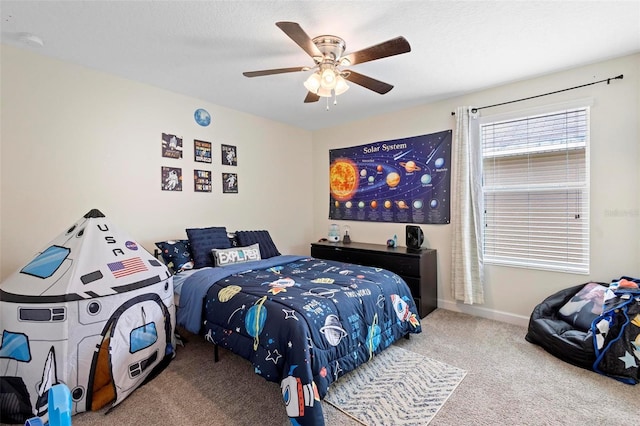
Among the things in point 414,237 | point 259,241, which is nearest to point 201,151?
point 259,241

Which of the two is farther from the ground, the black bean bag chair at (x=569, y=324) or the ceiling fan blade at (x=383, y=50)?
the ceiling fan blade at (x=383, y=50)

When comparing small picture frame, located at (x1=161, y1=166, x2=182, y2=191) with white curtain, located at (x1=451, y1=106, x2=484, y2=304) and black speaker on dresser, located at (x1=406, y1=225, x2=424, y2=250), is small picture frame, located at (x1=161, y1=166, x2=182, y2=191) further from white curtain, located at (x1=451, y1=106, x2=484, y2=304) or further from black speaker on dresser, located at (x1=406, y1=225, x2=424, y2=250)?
white curtain, located at (x1=451, y1=106, x2=484, y2=304)

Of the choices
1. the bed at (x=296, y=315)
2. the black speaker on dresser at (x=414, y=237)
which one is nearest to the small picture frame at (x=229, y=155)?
the bed at (x=296, y=315)

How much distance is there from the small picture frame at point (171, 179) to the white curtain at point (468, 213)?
319cm

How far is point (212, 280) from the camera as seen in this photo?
8.36ft

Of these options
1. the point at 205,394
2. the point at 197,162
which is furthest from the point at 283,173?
the point at 205,394

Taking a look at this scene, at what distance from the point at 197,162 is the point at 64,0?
1867 millimetres

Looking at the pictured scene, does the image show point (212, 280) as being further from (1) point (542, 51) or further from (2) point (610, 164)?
(2) point (610, 164)

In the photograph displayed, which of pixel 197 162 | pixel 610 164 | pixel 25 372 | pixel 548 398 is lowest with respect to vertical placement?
pixel 548 398

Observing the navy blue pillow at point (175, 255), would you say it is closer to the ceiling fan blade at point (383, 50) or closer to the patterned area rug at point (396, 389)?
the patterned area rug at point (396, 389)

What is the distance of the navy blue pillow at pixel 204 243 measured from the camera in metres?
3.13

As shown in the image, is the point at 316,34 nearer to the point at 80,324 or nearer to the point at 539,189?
the point at 80,324

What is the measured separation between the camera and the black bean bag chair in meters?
2.31

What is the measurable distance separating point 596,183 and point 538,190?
44cm
